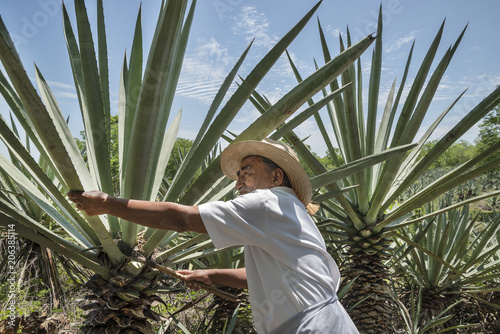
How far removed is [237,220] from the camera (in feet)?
4.80

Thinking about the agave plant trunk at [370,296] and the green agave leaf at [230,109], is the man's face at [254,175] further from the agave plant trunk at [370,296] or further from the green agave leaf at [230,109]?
the agave plant trunk at [370,296]

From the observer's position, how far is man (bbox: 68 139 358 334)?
133 cm

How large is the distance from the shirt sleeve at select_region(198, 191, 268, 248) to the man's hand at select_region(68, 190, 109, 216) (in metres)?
0.36

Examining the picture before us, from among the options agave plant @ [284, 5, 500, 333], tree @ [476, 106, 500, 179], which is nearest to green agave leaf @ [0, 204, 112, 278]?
agave plant @ [284, 5, 500, 333]

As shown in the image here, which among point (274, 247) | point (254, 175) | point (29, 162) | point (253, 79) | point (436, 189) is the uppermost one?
point (253, 79)

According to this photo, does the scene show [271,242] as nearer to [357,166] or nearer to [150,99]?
[357,166]

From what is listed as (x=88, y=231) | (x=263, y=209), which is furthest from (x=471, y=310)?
(x=88, y=231)

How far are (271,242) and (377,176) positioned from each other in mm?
1959

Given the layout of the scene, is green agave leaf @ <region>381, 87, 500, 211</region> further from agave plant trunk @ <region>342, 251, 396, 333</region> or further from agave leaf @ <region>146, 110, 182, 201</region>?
agave leaf @ <region>146, 110, 182, 201</region>

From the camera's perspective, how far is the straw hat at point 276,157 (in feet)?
5.86

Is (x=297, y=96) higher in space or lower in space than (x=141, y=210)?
higher

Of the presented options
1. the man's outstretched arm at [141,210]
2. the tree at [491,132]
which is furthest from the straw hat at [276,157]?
the tree at [491,132]

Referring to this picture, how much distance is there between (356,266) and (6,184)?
295 centimetres

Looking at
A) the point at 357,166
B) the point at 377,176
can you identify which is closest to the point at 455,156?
the point at 377,176
